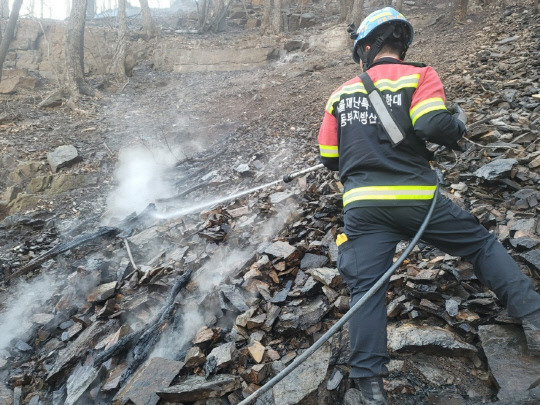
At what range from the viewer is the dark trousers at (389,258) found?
196 centimetres

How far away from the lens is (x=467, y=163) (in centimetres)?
433

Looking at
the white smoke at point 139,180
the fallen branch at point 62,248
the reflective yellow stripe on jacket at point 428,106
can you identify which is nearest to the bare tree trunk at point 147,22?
the white smoke at point 139,180

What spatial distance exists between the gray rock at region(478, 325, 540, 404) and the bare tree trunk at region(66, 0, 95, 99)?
40.7ft

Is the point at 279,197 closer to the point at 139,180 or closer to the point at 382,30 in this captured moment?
the point at 382,30

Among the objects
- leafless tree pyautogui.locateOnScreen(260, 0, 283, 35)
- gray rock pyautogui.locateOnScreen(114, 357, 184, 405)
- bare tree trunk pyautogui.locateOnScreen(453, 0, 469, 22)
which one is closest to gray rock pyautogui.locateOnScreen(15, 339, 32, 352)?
gray rock pyautogui.locateOnScreen(114, 357, 184, 405)

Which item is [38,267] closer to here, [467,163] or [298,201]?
[298,201]

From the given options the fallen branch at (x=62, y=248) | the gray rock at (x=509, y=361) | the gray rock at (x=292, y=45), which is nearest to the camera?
the gray rock at (x=509, y=361)

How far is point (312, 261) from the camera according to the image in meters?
3.66

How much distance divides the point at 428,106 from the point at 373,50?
64 cm

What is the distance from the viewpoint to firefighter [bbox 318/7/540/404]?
2057 millimetres

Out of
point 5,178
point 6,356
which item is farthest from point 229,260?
point 5,178

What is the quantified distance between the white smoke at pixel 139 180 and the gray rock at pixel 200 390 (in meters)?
4.35

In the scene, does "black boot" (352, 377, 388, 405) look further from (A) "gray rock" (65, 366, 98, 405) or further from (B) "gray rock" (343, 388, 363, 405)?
(A) "gray rock" (65, 366, 98, 405)

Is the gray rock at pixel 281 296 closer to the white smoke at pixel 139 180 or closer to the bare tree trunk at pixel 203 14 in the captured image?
the white smoke at pixel 139 180
